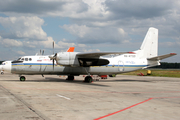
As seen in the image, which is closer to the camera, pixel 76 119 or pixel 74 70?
pixel 76 119

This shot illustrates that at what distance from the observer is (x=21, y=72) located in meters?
25.2

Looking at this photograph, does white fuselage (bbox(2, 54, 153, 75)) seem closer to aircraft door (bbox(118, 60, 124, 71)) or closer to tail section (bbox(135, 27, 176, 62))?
aircraft door (bbox(118, 60, 124, 71))

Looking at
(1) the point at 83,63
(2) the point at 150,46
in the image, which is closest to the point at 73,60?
(1) the point at 83,63

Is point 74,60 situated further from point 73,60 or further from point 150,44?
point 150,44

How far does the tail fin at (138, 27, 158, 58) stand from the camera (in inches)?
1241

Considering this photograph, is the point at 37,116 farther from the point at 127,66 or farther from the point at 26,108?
the point at 127,66

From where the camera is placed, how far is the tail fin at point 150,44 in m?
31.5

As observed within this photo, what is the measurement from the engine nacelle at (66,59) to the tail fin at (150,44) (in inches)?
496

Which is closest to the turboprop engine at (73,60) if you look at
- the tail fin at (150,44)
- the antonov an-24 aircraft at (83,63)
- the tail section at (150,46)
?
the antonov an-24 aircraft at (83,63)

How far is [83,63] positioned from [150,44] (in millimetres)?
13308

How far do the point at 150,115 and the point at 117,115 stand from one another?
4.83ft

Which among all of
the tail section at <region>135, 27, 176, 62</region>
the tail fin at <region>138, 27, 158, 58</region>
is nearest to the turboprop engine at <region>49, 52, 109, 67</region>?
the tail section at <region>135, 27, 176, 62</region>

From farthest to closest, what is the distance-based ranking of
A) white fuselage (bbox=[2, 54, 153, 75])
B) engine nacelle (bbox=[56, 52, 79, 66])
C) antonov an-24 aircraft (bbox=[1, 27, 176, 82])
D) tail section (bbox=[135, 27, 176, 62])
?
1. tail section (bbox=[135, 27, 176, 62])
2. white fuselage (bbox=[2, 54, 153, 75])
3. antonov an-24 aircraft (bbox=[1, 27, 176, 82])
4. engine nacelle (bbox=[56, 52, 79, 66])

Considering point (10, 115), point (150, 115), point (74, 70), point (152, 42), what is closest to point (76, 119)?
point (10, 115)
